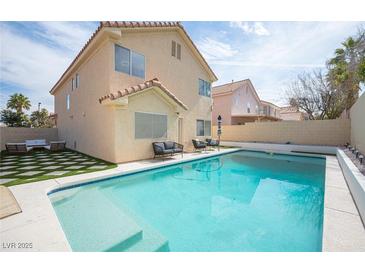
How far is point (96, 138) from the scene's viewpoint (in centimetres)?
1159

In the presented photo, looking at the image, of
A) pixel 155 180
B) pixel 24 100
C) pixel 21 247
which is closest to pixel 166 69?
pixel 155 180

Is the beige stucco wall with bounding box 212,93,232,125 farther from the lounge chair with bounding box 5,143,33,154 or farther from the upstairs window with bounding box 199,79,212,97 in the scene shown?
the lounge chair with bounding box 5,143,33,154

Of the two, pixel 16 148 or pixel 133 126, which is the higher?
pixel 133 126

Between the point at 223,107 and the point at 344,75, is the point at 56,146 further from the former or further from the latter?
the point at 344,75

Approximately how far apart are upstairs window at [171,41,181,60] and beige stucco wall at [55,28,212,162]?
1.12 feet

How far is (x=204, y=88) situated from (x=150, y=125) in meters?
8.85

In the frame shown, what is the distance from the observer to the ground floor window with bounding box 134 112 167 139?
11.0 metres

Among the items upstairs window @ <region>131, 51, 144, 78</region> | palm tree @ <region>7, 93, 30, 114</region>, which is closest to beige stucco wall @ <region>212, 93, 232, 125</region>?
upstairs window @ <region>131, 51, 144, 78</region>

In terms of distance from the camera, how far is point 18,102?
30.7 meters

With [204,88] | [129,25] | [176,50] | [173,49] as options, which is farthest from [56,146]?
[204,88]

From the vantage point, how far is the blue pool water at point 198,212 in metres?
3.78

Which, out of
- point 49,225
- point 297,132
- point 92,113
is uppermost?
point 92,113

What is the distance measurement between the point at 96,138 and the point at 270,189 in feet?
34.0
